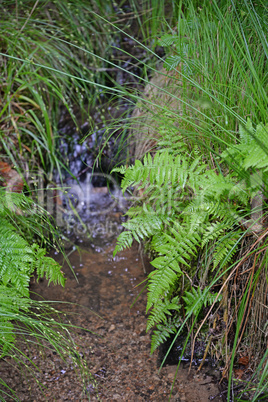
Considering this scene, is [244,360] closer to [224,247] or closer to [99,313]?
[224,247]

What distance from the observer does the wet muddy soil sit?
1.94 metres

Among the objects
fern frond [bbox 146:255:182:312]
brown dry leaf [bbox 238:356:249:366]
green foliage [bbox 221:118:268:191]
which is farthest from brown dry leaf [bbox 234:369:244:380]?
green foliage [bbox 221:118:268:191]

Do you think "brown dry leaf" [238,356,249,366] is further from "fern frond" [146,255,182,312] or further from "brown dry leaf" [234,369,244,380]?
"fern frond" [146,255,182,312]

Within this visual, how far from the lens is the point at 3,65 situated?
316 cm

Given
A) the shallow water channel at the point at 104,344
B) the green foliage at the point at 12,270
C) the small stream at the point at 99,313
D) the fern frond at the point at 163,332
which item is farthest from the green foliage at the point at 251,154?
the green foliage at the point at 12,270

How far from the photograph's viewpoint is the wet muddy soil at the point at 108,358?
1938 millimetres

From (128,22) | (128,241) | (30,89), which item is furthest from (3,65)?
(128,241)

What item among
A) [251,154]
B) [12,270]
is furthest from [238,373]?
[12,270]

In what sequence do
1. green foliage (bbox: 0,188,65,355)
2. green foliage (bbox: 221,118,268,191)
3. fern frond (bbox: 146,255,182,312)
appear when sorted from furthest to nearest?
1. fern frond (bbox: 146,255,182,312)
2. green foliage (bbox: 0,188,65,355)
3. green foliage (bbox: 221,118,268,191)

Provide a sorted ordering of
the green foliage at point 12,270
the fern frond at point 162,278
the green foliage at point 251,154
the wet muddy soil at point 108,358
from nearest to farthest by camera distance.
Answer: the green foliage at point 251,154 < the green foliage at point 12,270 < the fern frond at point 162,278 < the wet muddy soil at point 108,358

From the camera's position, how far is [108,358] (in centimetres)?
215

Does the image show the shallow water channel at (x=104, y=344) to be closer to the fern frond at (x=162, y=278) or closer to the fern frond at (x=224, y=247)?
the fern frond at (x=162, y=278)

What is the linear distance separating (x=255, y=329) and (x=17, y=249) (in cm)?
135

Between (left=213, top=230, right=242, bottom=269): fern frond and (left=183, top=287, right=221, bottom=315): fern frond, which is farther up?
(left=213, top=230, right=242, bottom=269): fern frond
